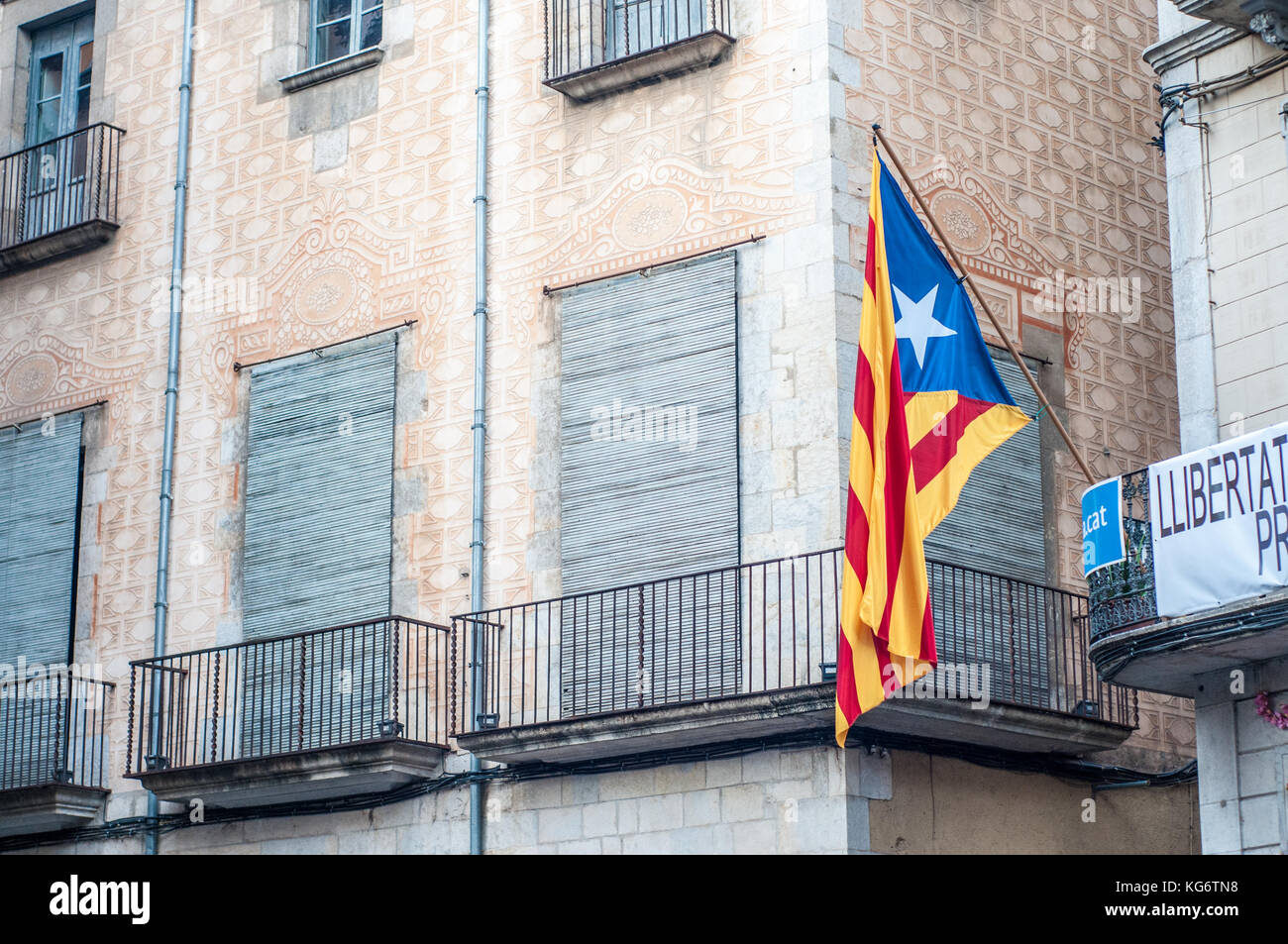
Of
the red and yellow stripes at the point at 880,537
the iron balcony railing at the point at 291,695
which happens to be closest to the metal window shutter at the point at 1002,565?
the red and yellow stripes at the point at 880,537

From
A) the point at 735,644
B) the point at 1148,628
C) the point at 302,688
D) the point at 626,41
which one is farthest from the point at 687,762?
the point at 626,41

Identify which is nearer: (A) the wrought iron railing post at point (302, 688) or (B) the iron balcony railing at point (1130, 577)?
(B) the iron balcony railing at point (1130, 577)

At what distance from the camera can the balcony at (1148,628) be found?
15477 millimetres

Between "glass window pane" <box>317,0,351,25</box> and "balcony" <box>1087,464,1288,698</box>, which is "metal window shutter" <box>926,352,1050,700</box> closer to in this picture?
"balcony" <box>1087,464,1288,698</box>

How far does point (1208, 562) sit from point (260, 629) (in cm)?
923

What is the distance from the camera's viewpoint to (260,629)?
837 inches

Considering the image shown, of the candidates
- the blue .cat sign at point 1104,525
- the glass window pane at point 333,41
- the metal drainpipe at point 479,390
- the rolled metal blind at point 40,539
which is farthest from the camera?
the rolled metal blind at point 40,539

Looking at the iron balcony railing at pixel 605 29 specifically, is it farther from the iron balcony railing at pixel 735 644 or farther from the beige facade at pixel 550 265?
the iron balcony railing at pixel 735 644

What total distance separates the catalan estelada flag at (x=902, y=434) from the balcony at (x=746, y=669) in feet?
4.21

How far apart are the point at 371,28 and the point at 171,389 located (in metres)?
3.95

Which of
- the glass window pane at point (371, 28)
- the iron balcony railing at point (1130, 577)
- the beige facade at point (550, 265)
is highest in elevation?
the glass window pane at point (371, 28)
